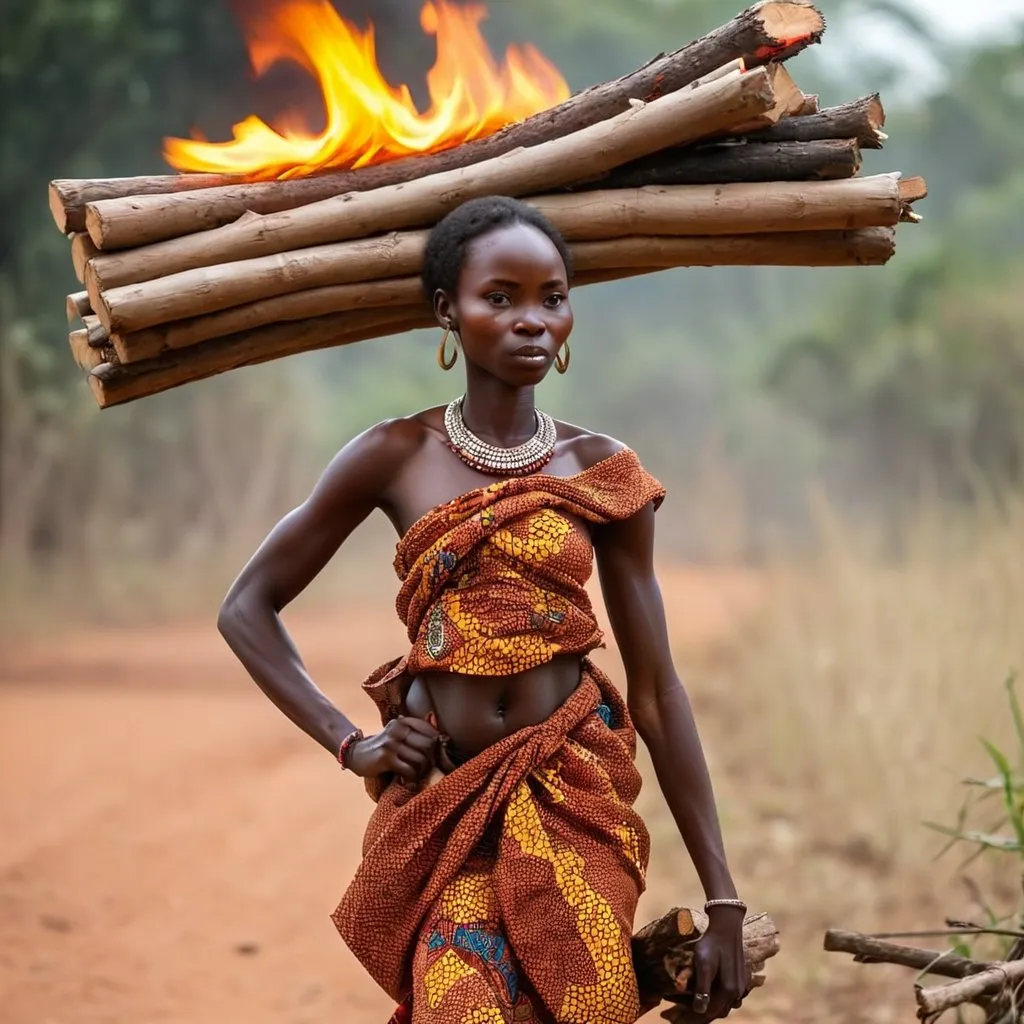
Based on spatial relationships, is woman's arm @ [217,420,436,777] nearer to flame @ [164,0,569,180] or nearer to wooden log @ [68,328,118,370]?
wooden log @ [68,328,118,370]

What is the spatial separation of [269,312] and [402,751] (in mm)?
894

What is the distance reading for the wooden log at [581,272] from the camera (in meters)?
2.96

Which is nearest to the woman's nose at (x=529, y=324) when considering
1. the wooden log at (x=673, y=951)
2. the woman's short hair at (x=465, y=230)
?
the woman's short hair at (x=465, y=230)

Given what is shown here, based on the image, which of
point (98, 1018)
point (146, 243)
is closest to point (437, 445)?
point (146, 243)

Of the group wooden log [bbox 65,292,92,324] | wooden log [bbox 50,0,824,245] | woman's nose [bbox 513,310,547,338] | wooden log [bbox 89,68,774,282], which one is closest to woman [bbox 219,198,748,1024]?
woman's nose [bbox 513,310,547,338]

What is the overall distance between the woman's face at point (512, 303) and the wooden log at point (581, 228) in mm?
→ 195

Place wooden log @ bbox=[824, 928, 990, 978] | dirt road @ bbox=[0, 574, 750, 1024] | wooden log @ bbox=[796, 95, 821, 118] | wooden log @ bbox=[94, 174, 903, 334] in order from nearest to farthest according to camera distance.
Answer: wooden log @ bbox=[94, 174, 903, 334] < wooden log @ bbox=[796, 95, 821, 118] < wooden log @ bbox=[824, 928, 990, 978] < dirt road @ bbox=[0, 574, 750, 1024]

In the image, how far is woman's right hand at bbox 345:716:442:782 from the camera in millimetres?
2760

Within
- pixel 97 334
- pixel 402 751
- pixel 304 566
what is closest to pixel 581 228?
pixel 304 566

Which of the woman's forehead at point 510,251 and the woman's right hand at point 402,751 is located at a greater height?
the woman's forehead at point 510,251

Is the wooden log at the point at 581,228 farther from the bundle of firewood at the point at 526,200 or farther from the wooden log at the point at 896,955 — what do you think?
the wooden log at the point at 896,955

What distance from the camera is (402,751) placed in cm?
276

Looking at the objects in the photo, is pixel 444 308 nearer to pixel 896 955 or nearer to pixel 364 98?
pixel 364 98

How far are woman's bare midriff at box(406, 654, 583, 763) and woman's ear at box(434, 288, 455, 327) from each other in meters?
0.68
